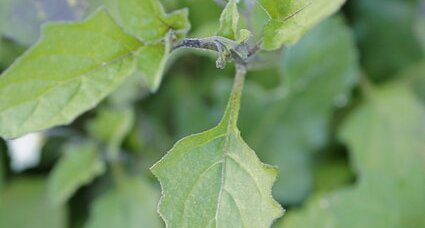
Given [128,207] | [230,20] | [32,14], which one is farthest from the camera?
[128,207]

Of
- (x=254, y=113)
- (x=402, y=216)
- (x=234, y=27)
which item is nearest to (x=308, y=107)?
(x=254, y=113)

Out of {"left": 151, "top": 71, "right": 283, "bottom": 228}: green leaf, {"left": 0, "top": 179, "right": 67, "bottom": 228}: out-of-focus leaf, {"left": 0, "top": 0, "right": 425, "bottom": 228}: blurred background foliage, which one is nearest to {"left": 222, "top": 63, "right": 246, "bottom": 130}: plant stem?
{"left": 151, "top": 71, "right": 283, "bottom": 228}: green leaf

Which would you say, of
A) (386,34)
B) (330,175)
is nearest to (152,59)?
(330,175)

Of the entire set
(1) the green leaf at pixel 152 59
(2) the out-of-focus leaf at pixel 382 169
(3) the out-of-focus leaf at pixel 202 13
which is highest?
(1) the green leaf at pixel 152 59

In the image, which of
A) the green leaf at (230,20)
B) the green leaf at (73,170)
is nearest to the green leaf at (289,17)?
the green leaf at (230,20)

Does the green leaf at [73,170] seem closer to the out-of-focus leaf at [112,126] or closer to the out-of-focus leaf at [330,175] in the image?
the out-of-focus leaf at [112,126]

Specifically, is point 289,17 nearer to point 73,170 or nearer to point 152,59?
point 152,59

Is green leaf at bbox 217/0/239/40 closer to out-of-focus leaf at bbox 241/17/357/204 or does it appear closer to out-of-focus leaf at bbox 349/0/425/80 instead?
out-of-focus leaf at bbox 241/17/357/204
